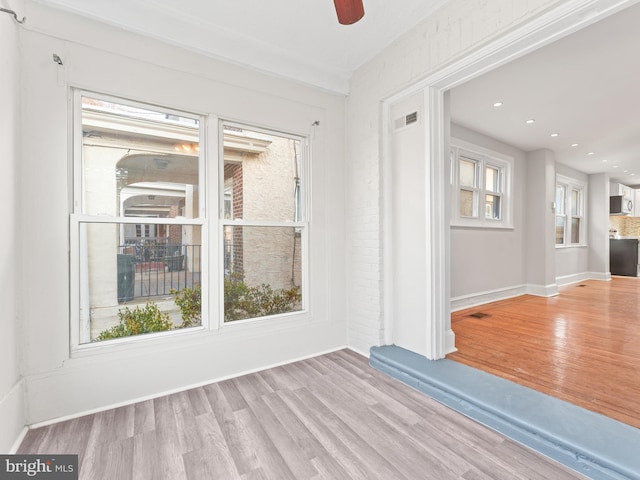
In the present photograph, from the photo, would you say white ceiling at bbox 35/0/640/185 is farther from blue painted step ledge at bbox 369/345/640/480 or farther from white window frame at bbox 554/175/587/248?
white window frame at bbox 554/175/587/248

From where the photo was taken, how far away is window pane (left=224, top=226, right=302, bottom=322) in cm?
273

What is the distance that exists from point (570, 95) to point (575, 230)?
529 cm

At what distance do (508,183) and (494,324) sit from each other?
110 inches

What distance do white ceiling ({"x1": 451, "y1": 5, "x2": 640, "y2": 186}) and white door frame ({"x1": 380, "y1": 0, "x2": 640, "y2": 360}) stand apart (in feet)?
3.16

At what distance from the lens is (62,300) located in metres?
2.03

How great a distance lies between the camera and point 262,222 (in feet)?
9.34

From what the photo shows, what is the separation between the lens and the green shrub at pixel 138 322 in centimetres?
229

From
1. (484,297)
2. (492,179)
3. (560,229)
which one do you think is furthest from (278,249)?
(560,229)

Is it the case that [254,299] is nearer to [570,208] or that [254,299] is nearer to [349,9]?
[349,9]

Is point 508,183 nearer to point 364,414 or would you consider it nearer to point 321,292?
point 321,292

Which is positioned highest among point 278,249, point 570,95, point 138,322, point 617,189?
point 570,95

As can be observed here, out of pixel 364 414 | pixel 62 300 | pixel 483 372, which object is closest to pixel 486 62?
pixel 483 372

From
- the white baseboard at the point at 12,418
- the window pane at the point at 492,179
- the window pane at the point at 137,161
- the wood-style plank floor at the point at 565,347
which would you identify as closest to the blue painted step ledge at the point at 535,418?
the wood-style plank floor at the point at 565,347

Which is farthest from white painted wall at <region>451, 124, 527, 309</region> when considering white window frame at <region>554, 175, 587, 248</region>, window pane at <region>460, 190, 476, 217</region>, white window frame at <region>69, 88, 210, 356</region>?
white window frame at <region>69, 88, 210, 356</region>
